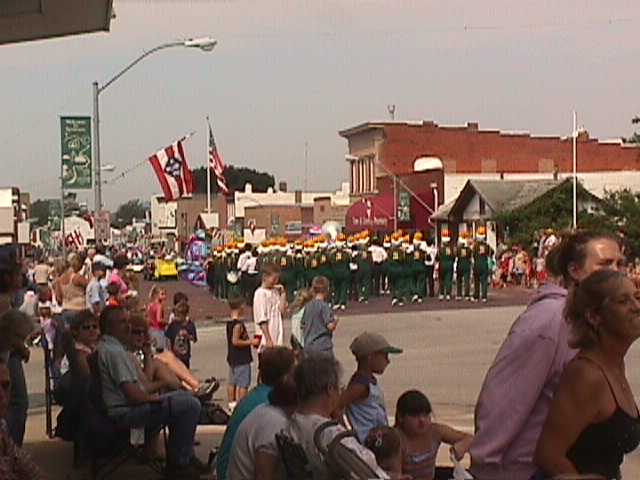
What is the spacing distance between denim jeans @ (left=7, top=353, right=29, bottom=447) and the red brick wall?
76.1 metres

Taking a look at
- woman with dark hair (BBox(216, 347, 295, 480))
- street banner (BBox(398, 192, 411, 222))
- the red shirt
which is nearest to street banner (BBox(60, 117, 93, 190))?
the red shirt

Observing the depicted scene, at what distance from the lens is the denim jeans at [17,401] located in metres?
9.47

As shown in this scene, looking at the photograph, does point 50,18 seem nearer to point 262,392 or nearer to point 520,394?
point 262,392

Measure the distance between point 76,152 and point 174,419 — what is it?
2069cm

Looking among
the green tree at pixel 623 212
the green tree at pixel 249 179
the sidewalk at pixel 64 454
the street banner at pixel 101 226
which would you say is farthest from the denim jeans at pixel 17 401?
the green tree at pixel 249 179

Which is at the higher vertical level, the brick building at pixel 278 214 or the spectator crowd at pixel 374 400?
the brick building at pixel 278 214

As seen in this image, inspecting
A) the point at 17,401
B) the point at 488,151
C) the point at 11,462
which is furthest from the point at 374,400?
the point at 488,151

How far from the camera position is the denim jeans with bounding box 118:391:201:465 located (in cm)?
902

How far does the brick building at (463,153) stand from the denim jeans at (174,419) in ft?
239

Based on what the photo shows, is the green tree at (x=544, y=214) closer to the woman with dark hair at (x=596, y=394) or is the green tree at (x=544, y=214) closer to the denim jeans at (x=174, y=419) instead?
the denim jeans at (x=174, y=419)

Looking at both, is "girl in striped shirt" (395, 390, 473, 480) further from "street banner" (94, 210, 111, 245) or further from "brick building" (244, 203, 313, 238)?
"brick building" (244, 203, 313, 238)

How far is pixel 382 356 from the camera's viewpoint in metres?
8.26

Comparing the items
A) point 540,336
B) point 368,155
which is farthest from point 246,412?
point 368,155

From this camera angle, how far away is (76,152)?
2905cm
